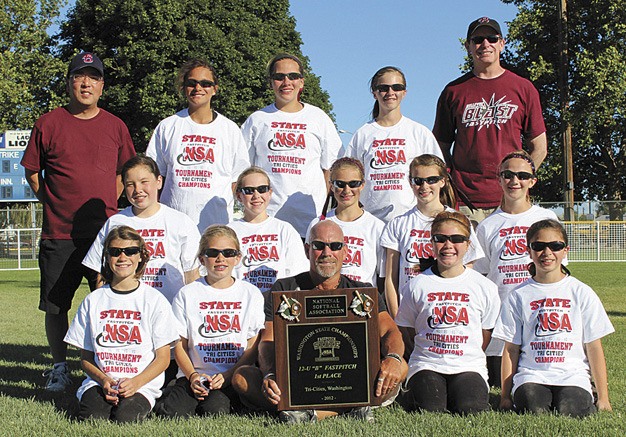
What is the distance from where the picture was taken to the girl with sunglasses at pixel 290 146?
6586 millimetres

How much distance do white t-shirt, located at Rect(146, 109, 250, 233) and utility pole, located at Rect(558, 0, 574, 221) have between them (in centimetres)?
2214

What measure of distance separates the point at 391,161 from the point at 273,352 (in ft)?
7.09

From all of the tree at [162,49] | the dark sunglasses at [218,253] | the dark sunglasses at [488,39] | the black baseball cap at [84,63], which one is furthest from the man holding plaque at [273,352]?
the tree at [162,49]

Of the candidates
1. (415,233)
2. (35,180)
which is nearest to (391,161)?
(415,233)

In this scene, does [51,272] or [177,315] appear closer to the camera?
[177,315]

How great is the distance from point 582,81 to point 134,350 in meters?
29.9

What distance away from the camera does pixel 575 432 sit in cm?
443

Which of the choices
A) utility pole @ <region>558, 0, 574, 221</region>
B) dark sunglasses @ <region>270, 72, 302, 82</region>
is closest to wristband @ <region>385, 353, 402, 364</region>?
dark sunglasses @ <region>270, 72, 302, 82</region>

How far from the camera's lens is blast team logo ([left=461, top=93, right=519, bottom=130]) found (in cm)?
631

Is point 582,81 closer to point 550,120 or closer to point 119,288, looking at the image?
Answer: point 550,120

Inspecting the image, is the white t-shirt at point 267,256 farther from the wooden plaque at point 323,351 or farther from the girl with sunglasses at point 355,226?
the wooden plaque at point 323,351

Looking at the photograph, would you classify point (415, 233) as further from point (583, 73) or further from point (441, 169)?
point (583, 73)

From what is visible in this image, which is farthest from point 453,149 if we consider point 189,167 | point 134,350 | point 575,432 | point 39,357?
point 39,357

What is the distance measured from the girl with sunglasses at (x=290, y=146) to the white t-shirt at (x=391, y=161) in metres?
0.49
